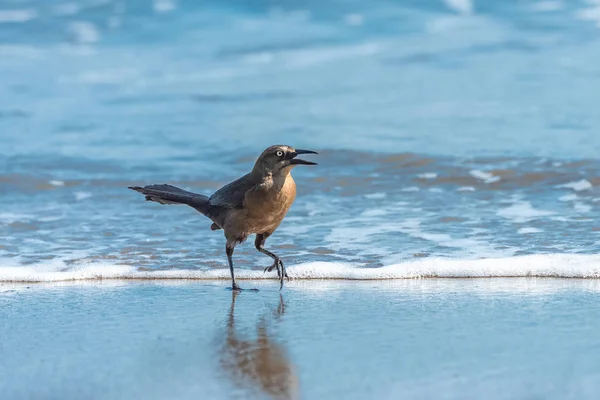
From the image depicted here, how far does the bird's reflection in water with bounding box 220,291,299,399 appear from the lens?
4.32 meters

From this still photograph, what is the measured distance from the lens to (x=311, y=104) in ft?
60.8

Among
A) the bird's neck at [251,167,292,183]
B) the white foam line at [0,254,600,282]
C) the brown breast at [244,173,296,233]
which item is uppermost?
the bird's neck at [251,167,292,183]

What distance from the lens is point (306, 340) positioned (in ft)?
17.4

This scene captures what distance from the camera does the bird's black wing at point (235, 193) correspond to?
287 inches

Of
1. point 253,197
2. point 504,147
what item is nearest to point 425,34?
point 504,147

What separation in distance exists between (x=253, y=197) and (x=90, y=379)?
110 inches

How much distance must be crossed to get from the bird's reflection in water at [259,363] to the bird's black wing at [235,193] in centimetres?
161

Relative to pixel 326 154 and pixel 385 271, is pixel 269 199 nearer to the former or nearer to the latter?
pixel 385 271

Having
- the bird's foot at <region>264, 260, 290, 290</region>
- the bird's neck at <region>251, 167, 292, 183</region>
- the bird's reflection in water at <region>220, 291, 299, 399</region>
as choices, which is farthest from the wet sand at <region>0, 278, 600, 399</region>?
the bird's neck at <region>251, 167, 292, 183</region>

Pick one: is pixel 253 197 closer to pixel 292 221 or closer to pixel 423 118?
pixel 292 221

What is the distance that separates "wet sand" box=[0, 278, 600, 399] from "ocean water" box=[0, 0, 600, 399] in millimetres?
36

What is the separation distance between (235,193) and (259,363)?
9.04 ft

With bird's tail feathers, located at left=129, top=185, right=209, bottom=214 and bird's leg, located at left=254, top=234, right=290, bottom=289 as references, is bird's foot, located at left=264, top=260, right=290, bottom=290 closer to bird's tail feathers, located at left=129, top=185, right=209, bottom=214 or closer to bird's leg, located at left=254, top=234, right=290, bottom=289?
bird's leg, located at left=254, top=234, right=290, bottom=289

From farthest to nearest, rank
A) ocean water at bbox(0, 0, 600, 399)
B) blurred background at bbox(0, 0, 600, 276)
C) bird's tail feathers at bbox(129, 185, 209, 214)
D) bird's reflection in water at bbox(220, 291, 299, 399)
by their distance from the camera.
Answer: blurred background at bbox(0, 0, 600, 276), bird's tail feathers at bbox(129, 185, 209, 214), ocean water at bbox(0, 0, 600, 399), bird's reflection in water at bbox(220, 291, 299, 399)
